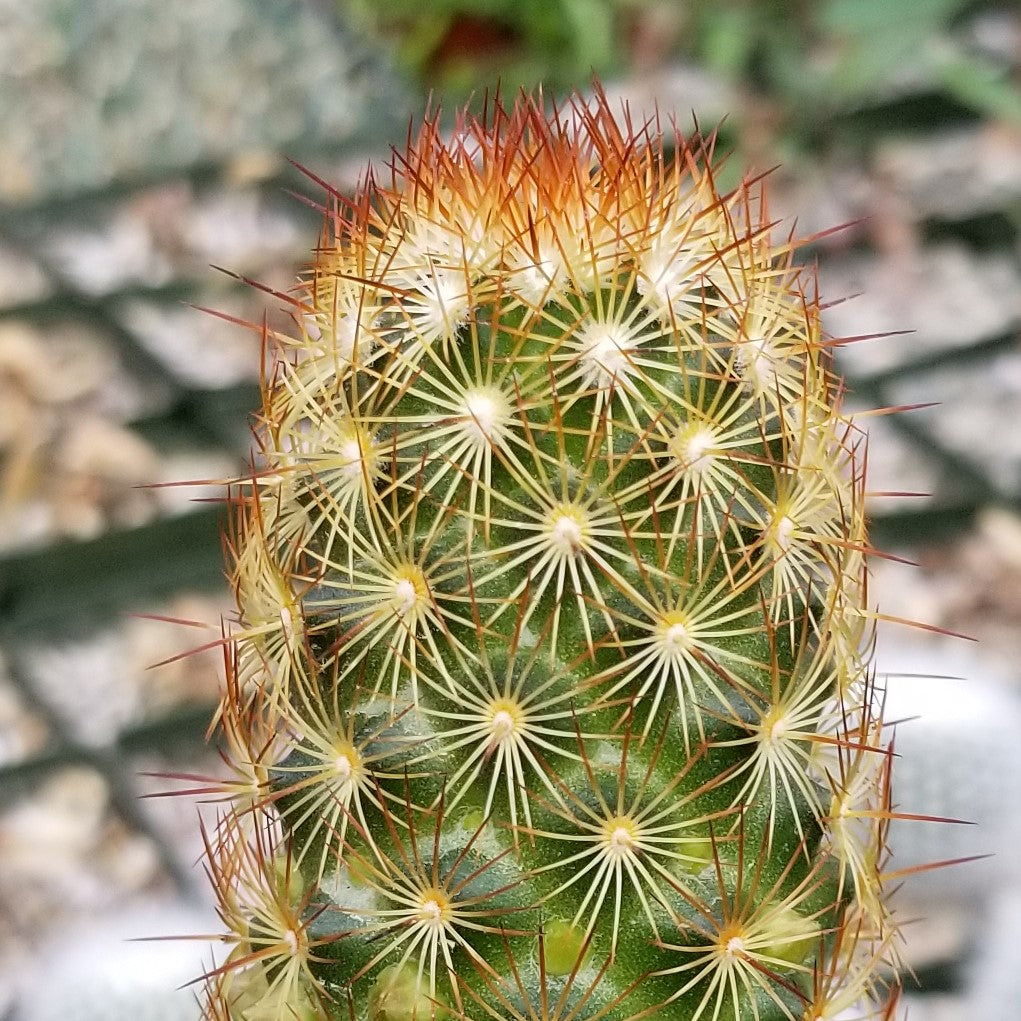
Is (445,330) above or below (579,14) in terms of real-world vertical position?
below

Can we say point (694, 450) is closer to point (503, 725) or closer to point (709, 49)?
point (503, 725)

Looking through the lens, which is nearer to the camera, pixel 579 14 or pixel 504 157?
pixel 504 157

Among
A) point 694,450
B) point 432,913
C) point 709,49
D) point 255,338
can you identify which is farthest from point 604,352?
point 709,49

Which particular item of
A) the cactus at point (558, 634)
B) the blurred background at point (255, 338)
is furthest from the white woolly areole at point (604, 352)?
the blurred background at point (255, 338)

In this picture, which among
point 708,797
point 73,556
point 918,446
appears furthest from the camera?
point 918,446

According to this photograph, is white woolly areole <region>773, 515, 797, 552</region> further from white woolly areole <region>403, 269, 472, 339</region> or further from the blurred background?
the blurred background

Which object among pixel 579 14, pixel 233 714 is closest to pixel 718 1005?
pixel 233 714

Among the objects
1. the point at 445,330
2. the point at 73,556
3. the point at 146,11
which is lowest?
the point at 445,330

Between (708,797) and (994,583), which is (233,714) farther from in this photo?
(994,583)
